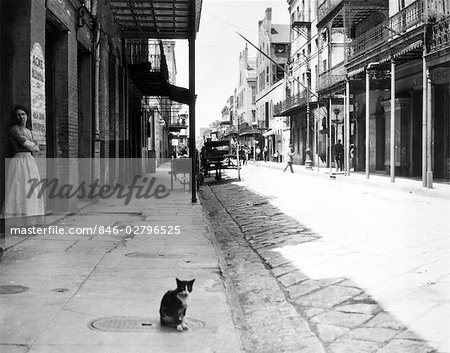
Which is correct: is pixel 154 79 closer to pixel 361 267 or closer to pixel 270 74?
pixel 361 267

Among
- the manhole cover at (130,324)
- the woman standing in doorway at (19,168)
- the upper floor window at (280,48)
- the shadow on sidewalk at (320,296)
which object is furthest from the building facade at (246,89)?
the manhole cover at (130,324)

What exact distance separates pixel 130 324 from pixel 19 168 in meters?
4.67

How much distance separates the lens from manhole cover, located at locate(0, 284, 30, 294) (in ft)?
16.3

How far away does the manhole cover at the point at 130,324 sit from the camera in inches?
159

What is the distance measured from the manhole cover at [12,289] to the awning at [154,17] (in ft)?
36.6

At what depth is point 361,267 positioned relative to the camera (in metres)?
6.51

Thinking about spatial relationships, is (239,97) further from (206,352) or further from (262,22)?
(206,352)

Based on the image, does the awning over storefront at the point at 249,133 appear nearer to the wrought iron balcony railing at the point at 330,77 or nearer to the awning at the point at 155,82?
the wrought iron balcony railing at the point at 330,77

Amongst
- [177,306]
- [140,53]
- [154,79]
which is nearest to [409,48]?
[154,79]

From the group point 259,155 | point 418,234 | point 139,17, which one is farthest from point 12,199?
point 259,155

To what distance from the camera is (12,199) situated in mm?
8055

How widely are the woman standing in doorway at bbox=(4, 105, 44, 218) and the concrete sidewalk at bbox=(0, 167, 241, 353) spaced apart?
55 cm

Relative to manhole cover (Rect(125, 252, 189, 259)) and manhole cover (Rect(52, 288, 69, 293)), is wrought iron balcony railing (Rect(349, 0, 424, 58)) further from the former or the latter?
manhole cover (Rect(52, 288, 69, 293))

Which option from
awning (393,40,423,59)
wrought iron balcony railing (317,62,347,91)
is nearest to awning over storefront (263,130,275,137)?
wrought iron balcony railing (317,62,347,91)
